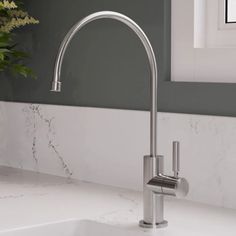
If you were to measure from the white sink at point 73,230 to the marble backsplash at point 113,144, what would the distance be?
1.03 ft

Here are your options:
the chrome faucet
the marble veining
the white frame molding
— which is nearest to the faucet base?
the chrome faucet

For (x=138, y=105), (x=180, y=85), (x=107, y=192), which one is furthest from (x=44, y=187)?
(x=180, y=85)

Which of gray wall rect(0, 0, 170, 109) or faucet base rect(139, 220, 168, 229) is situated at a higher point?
gray wall rect(0, 0, 170, 109)

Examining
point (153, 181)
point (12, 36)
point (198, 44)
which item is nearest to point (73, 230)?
point (153, 181)

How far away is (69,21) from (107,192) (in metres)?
0.54

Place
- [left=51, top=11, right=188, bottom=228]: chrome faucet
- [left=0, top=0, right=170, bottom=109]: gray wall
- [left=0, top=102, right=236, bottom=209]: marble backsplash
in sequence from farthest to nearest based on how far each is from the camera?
Answer: [left=0, top=0, right=170, bottom=109]: gray wall → [left=0, top=102, right=236, bottom=209]: marble backsplash → [left=51, top=11, right=188, bottom=228]: chrome faucet

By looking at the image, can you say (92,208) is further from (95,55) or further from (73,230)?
(95,55)

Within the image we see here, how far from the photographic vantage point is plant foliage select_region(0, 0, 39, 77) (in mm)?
1948

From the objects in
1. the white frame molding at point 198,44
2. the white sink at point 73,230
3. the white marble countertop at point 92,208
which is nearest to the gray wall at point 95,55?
the white frame molding at point 198,44

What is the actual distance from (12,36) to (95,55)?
35cm

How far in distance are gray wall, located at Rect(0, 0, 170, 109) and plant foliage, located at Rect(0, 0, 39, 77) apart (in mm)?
38

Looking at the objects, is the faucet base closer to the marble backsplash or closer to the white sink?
the white sink

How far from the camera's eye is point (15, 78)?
6.99ft

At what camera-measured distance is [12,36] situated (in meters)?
2.11
